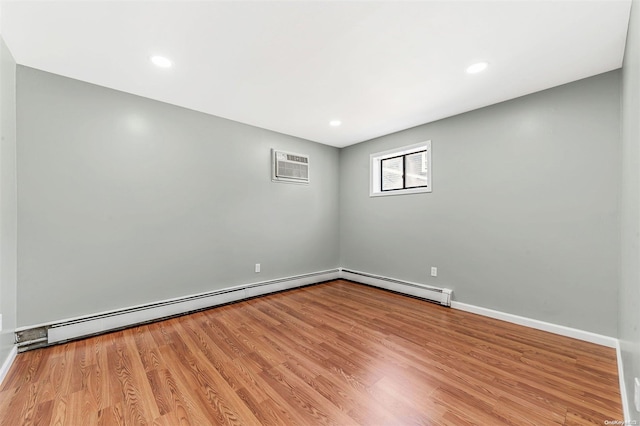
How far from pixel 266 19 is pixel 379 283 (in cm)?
367

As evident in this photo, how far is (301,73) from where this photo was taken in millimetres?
2373

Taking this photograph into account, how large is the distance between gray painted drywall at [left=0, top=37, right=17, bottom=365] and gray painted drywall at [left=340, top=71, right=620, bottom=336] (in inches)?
160

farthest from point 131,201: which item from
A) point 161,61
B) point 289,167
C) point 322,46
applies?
point 322,46

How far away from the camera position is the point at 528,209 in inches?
107

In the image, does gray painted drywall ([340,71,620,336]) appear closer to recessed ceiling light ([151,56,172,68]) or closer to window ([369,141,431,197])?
window ([369,141,431,197])

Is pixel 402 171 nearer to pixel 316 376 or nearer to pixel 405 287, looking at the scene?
pixel 405 287

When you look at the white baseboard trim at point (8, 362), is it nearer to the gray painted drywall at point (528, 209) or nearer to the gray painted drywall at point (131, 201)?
the gray painted drywall at point (131, 201)

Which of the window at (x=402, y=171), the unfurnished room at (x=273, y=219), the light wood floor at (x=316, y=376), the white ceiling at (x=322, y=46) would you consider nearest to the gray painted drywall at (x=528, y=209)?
the unfurnished room at (x=273, y=219)

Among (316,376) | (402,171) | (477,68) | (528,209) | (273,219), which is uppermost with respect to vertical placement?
(477,68)

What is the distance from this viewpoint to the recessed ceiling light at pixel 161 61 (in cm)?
214

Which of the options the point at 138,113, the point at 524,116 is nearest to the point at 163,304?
the point at 138,113

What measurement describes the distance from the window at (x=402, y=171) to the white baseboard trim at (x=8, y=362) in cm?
425

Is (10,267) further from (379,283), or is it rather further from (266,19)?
(379,283)

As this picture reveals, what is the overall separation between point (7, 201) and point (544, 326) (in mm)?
4847
